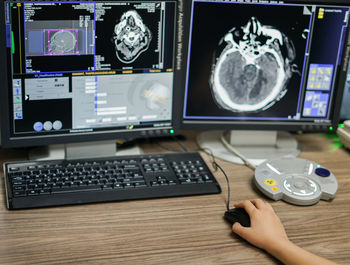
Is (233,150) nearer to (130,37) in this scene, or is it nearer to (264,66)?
(264,66)

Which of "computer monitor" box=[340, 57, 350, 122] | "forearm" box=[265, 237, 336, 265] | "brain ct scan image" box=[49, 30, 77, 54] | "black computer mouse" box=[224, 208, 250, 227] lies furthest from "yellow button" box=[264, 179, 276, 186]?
"brain ct scan image" box=[49, 30, 77, 54]

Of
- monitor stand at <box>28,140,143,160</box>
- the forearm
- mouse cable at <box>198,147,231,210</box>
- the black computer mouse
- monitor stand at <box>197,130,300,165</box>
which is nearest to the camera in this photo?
the forearm

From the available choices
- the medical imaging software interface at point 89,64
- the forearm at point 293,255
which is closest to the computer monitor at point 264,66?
the medical imaging software interface at point 89,64

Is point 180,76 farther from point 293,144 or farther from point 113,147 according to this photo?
point 293,144

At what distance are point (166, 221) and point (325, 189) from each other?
1.53 ft

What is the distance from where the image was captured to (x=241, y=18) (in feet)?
4.82

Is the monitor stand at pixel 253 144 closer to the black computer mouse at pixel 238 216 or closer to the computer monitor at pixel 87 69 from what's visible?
the computer monitor at pixel 87 69

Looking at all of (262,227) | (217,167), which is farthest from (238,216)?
(217,167)

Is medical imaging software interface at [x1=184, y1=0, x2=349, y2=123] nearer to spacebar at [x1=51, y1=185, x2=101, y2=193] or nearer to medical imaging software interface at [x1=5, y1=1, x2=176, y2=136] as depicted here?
medical imaging software interface at [x1=5, y1=1, x2=176, y2=136]

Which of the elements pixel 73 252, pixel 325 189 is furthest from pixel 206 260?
pixel 325 189

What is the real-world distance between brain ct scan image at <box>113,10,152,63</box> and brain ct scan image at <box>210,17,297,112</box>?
245 mm

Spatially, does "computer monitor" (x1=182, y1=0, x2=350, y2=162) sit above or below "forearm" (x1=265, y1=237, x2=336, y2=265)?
above

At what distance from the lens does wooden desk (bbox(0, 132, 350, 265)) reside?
3.58 ft

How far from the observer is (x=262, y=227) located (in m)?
1.18
